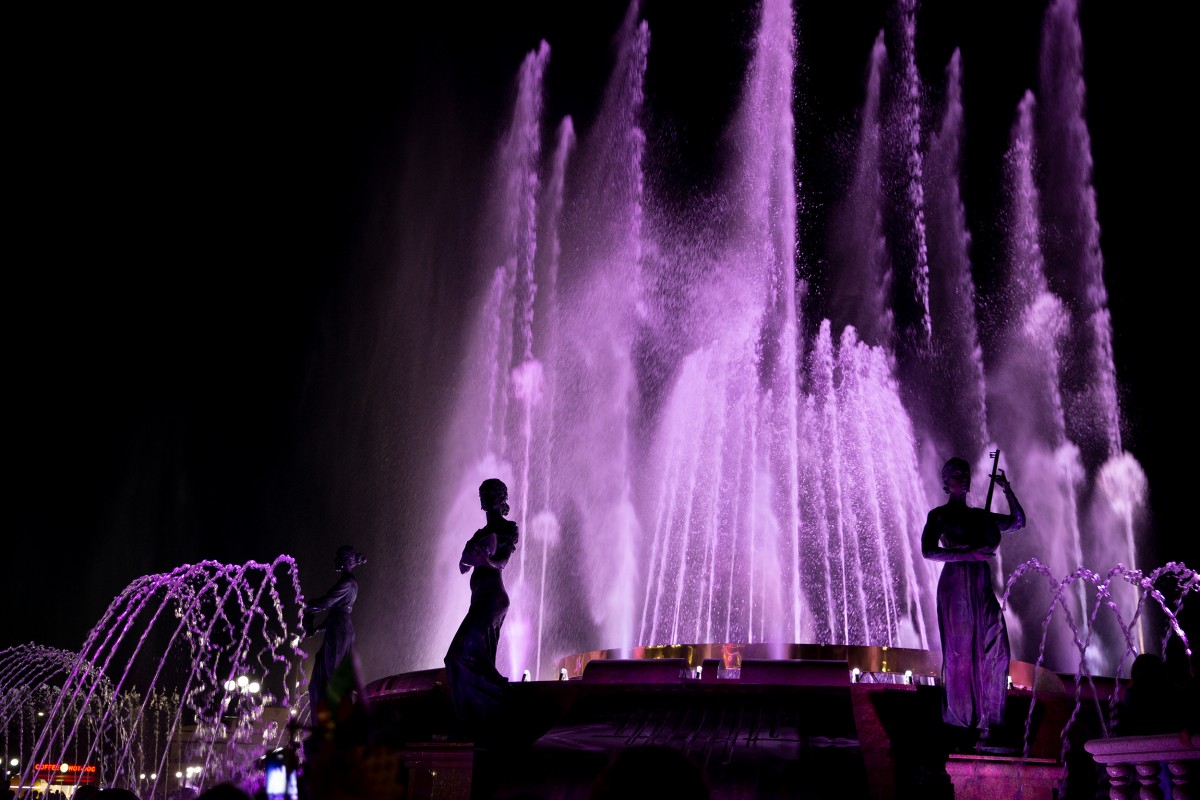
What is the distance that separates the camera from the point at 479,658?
9.61 meters

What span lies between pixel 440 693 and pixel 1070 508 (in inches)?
989

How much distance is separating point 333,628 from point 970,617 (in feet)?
21.6

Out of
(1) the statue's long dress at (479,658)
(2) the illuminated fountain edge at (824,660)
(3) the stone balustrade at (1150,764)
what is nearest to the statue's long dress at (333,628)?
(2) the illuminated fountain edge at (824,660)

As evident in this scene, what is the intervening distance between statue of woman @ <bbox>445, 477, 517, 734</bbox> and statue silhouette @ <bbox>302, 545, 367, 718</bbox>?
1.71 m

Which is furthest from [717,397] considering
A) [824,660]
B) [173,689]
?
[173,689]

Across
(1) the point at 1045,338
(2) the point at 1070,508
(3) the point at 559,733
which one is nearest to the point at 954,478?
(3) the point at 559,733

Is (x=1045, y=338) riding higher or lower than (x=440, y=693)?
higher

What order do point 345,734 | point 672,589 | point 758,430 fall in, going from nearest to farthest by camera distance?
1. point 345,734
2. point 758,430
3. point 672,589

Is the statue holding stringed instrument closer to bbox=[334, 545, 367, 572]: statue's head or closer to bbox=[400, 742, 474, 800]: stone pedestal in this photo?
bbox=[400, 742, 474, 800]: stone pedestal

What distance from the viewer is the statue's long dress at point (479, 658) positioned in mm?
9539

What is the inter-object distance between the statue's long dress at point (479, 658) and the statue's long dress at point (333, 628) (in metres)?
1.69

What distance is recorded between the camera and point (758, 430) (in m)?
21.9

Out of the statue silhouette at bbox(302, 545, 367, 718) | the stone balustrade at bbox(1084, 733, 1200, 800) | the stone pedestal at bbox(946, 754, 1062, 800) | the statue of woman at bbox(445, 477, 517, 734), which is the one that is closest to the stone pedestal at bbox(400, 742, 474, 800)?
the statue of woman at bbox(445, 477, 517, 734)

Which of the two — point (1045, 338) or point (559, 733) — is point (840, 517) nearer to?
point (1045, 338)
